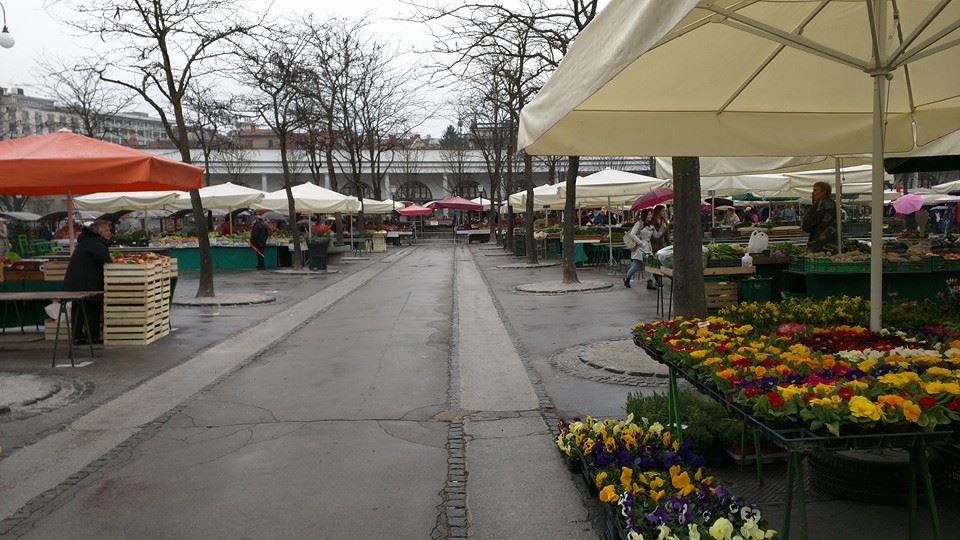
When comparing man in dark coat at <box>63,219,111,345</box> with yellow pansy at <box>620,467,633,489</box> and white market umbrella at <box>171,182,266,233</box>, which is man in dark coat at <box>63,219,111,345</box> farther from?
white market umbrella at <box>171,182,266,233</box>

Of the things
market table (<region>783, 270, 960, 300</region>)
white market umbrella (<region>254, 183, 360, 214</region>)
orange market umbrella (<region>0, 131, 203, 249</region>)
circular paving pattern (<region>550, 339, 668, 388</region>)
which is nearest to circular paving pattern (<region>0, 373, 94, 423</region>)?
orange market umbrella (<region>0, 131, 203, 249</region>)

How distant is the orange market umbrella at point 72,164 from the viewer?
10188 millimetres

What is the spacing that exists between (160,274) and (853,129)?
9242 millimetres

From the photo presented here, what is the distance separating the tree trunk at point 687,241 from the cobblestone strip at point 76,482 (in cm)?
522

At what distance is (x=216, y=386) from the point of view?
8.58 m

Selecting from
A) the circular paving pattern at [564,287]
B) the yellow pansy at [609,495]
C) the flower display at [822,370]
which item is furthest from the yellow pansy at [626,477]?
the circular paving pattern at [564,287]

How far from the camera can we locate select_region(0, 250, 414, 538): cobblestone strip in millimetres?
4809

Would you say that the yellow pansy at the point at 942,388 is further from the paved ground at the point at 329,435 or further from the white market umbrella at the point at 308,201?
the white market umbrella at the point at 308,201

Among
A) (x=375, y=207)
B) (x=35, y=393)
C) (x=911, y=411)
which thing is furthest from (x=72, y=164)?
(x=375, y=207)

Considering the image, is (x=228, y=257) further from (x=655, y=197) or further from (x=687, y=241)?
(x=687, y=241)

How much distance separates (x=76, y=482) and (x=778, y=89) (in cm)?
551

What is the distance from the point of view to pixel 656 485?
13.7 ft

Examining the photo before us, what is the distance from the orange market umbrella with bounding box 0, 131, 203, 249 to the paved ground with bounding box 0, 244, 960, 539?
219 cm

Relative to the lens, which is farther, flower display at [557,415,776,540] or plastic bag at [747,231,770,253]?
plastic bag at [747,231,770,253]
